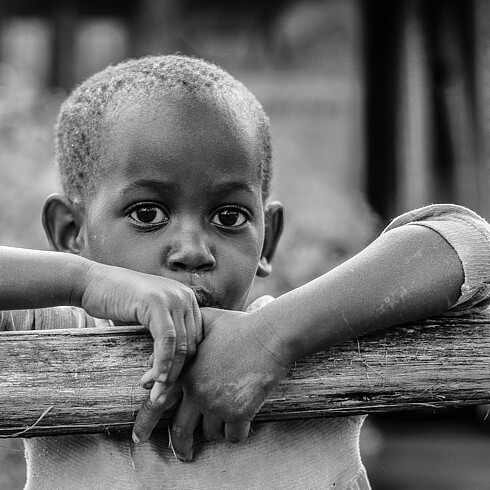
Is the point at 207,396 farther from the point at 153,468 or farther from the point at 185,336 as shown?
the point at 153,468

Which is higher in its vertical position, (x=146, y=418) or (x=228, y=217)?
(x=228, y=217)

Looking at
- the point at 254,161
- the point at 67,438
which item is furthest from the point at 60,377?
the point at 254,161

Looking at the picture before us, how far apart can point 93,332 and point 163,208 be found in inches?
16.2

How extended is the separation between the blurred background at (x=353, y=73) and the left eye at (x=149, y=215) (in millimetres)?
4263

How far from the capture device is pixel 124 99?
1.94 m

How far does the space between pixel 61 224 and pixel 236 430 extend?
Result: 0.85 meters

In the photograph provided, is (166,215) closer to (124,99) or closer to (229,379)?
(124,99)

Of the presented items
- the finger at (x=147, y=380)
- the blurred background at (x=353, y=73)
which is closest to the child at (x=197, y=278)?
the finger at (x=147, y=380)

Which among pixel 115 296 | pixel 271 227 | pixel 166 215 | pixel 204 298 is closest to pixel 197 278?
pixel 204 298

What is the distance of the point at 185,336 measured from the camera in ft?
4.69

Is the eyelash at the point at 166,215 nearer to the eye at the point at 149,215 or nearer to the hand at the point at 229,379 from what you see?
the eye at the point at 149,215

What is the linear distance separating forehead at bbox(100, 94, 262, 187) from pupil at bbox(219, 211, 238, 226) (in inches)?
3.3

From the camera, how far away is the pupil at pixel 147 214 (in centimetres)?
179

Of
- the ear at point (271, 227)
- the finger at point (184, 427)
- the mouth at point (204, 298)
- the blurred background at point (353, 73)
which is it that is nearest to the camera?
the finger at point (184, 427)
